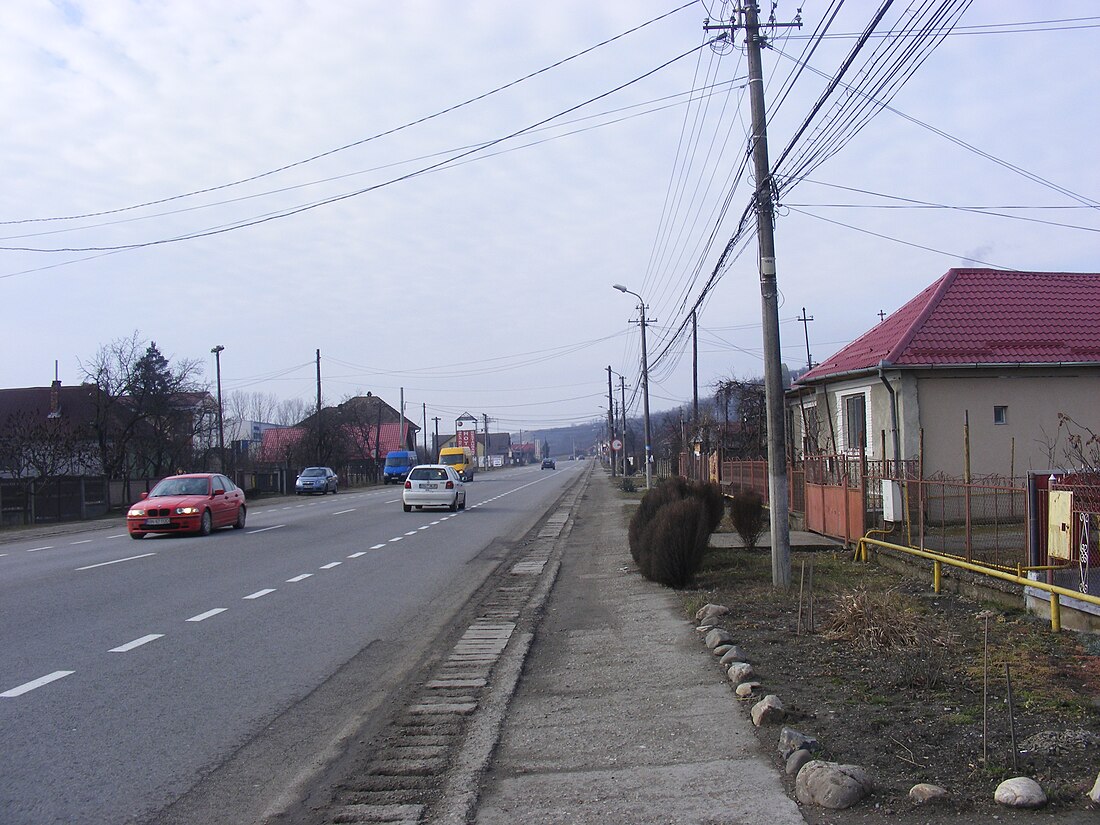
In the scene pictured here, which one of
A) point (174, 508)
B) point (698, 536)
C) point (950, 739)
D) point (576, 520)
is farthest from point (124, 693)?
point (576, 520)

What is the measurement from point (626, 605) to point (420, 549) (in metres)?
8.27

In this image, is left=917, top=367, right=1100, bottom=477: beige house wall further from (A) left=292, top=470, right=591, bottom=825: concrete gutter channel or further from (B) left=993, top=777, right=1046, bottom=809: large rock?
(B) left=993, top=777, right=1046, bottom=809: large rock

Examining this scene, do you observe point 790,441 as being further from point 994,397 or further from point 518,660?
point 518,660

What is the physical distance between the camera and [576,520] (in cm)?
2772

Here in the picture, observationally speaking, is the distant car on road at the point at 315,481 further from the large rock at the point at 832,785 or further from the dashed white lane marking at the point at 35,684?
the large rock at the point at 832,785

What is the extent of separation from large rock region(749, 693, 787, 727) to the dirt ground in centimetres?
8

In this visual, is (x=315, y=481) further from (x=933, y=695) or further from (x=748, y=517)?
(x=933, y=695)

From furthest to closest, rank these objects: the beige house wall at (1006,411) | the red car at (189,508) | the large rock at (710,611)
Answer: the red car at (189,508), the beige house wall at (1006,411), the large rock at (710,611)

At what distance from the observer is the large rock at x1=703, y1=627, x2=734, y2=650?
848 centimetres

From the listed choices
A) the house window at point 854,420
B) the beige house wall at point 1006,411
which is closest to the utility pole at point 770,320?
the beige house wall at point 1006,411

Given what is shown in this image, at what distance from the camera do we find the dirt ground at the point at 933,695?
15.7 feet

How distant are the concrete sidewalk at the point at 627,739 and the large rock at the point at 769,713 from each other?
0.39 feet

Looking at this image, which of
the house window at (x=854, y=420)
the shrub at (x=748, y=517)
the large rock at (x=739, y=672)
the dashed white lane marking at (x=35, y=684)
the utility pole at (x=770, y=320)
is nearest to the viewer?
the large rock at (x=739, y=672)

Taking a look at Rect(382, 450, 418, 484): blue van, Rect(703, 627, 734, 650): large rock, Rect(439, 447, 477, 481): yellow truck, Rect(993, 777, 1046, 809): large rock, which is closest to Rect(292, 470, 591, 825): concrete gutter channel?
Rect(703, 627, 734, 650): large rock
